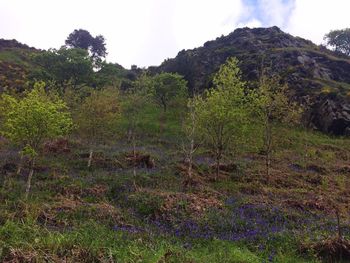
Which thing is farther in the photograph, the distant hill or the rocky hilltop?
the distant hill

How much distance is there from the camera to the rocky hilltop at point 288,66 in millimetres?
52347

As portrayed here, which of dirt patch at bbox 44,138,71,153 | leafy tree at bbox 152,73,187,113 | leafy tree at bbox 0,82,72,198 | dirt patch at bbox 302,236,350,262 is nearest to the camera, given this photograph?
dirt patch at bbox 302,236,350,262

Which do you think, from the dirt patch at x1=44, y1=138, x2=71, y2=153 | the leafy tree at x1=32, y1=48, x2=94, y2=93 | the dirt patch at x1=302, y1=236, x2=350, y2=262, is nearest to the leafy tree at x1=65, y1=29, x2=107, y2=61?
the leafy tree at x1=32, y1=48, x2=94, y2=93

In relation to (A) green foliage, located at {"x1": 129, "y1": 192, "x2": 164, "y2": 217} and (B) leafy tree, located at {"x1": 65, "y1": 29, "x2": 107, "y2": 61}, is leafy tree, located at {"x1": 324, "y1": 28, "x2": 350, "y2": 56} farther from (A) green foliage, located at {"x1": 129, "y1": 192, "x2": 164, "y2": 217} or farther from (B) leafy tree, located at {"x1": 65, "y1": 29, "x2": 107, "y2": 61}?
(A) green foliage, located at {"x1": 129, "y1": 192, "x2": 164, "y2": 217}

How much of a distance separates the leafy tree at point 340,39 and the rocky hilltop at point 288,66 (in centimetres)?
2460

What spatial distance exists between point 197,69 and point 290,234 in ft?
240

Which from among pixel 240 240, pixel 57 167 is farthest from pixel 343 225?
pixel 57 167

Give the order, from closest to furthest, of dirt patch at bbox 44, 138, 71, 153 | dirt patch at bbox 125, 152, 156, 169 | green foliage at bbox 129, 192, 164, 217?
green foliage at bbox 129, 192, 164, 217, dirt patch at bbox 125, 152, 156, 169, dirt patch at bbox 44, 138, 71, 153

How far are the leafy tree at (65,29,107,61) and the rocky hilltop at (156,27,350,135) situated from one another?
27761 mm

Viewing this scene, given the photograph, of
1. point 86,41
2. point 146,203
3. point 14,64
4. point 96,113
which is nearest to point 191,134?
point 146,203

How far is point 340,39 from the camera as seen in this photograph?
394 feet

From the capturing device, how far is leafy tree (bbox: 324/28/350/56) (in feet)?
Result: 392

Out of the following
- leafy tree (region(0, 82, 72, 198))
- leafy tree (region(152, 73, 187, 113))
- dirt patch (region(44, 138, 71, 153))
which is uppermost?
leafy tree (region(152, 73, 187, 113))

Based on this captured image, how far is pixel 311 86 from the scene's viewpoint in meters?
59.5
